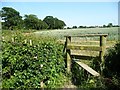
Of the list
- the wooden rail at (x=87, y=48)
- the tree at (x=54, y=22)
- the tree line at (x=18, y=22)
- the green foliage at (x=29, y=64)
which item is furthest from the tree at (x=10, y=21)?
the tree at (x=54, y=22)

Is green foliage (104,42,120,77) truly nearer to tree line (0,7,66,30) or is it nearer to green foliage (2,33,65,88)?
green foliage (2,33,65,88)

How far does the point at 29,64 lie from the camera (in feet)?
18.0

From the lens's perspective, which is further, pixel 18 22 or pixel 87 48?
pixel 18 22

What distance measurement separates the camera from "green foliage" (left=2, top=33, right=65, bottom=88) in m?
5.48

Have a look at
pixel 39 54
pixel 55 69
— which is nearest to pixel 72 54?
pixel 55 69

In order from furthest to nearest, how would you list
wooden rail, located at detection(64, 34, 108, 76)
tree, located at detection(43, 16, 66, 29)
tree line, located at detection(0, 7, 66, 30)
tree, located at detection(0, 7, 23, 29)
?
tree, located at detection(43, 16, 66, 29)
tree line, located at detection(0, 7, 66, 30)
tree, located at detection(0, 7, 23, 29)
wooden rail, located at detection(64, 34, 108, 76)

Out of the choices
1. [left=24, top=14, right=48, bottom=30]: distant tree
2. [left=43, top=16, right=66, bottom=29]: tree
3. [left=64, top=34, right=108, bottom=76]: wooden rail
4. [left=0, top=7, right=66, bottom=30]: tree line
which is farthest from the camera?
[left=43, top=16, right=66, bottom=29]: tree

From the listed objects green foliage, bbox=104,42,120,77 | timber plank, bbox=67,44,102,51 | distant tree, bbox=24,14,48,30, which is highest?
distant tree, bbox=24,14,48,30

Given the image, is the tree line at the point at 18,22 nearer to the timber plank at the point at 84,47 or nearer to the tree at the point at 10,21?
the tree at the point at 10,21

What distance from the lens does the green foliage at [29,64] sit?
216 inches

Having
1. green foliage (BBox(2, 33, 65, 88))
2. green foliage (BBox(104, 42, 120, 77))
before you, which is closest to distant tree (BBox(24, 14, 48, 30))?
green foliage (BBox(2, 33, 65, 88))

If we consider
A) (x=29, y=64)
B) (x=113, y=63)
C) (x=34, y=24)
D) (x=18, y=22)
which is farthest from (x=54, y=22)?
(x=29, y=64)

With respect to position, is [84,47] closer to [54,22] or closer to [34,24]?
[34,24]

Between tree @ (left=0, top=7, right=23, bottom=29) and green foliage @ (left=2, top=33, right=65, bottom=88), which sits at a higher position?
tree @ (left=0, top=7, right=23, bottom=29)
